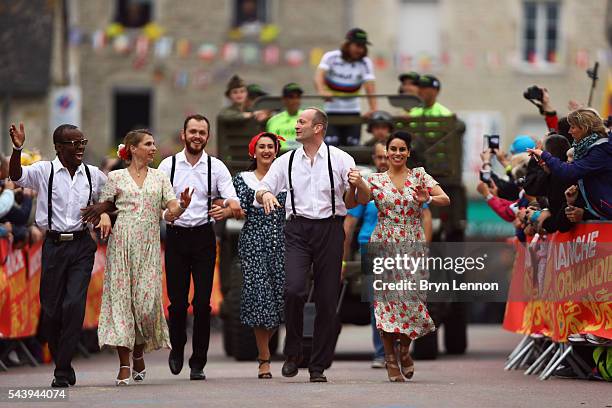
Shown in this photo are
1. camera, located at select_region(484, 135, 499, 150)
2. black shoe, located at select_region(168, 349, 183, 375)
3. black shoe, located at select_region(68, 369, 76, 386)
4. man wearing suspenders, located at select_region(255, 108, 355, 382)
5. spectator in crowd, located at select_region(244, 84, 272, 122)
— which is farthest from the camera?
spectator in crowd, located at select_region(244, 84, 272, 122)

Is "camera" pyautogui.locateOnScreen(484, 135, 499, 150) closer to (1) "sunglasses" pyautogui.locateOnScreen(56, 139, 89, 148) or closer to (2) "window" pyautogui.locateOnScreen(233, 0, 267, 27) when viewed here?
(1) "sunglasses" pyautogui.locateOnScreen(56, 139, 89, 148)

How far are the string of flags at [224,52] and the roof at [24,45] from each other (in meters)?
9.29

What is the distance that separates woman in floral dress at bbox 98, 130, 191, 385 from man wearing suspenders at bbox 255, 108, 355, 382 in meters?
0.86

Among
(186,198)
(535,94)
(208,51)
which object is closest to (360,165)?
(535,94)

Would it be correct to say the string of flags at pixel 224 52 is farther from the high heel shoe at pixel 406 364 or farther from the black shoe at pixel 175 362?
the high heel shoe at pixel 406 364

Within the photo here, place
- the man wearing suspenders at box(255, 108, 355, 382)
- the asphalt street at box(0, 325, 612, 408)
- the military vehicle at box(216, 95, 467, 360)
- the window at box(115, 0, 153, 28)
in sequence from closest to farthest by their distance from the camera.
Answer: the asphalt street at box(0, 325, 612, 408) → the man wearing suspenders at box(255, 108, 355, 382) → the military vehicle at box(216, 95, 467, 360) → the window at box(115, 0, 153, 28)

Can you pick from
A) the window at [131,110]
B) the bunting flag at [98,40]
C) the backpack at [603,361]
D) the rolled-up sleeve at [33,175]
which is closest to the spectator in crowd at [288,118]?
the rolled-up sleeve at [33,175]

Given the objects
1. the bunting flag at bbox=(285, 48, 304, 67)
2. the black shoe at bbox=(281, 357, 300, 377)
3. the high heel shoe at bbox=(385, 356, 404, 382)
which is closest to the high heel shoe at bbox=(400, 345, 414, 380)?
the high heel shoe at bbox=(385, 356, 404, 382)

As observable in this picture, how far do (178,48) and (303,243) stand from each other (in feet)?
91.3

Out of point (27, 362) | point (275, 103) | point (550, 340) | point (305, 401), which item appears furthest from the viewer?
point (275, 103)

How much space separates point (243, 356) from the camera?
1839 cm

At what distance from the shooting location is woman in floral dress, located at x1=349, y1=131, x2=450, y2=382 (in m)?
14.4

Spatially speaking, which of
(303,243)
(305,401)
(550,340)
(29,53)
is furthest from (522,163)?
(29,53)

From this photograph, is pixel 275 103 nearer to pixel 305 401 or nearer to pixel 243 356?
pixel 243 356
